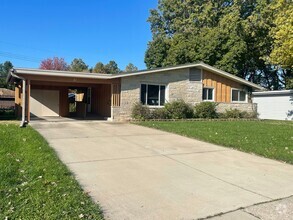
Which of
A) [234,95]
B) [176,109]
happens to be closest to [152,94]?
[176,109]

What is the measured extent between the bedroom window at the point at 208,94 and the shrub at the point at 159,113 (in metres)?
3.68

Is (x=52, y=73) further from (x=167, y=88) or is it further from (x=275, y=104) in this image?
(x=275, y=104)

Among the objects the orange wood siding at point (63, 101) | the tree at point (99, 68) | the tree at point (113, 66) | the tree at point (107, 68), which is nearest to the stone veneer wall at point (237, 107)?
the orange wood siding at point (63, 101)

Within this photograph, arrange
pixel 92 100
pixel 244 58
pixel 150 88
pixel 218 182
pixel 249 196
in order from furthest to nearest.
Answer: pixel 244 58 < pixel 92 100 < pixel 150 88 < pixel 218 182 < pixel 249 196

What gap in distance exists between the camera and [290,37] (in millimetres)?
15812

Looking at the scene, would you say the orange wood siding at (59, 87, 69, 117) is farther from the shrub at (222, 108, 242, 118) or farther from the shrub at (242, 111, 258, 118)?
the shrub at (242, 111, 258, 118)

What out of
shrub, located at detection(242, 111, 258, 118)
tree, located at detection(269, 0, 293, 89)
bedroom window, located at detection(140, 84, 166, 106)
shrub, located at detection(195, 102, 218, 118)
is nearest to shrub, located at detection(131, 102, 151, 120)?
bedroom window, located at detection(140, 84, 166, 106)

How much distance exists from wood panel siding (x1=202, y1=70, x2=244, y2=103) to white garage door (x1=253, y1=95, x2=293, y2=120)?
16.1ft

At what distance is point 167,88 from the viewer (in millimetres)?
17750

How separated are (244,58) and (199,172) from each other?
23.9m

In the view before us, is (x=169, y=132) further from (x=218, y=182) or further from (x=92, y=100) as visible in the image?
(x=92, y=100)

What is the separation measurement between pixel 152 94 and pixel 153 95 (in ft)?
0.30

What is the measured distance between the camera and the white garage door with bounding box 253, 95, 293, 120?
22047 mm

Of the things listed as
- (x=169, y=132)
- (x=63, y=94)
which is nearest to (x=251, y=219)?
(x=169, y=132)
